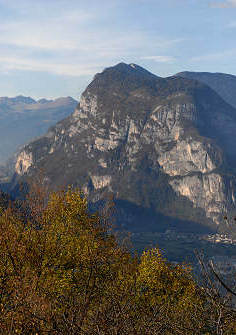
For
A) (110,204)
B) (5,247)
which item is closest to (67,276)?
(5,247)

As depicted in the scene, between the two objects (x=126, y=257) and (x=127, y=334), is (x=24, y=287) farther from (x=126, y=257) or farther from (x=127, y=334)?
(x=126, y=257)

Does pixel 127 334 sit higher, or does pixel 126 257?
pixel 127 334

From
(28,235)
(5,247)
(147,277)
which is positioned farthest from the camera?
(147,277)

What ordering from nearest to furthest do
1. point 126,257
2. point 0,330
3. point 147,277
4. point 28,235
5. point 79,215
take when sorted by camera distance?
point 0,330
point 28,235
point 147,277
point 126,257
point 79,215

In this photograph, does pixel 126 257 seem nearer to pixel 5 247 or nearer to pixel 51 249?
pixel 51 249

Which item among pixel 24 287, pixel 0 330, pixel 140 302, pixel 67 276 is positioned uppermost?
pixel 24 287

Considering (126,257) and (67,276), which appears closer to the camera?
(67,276)
